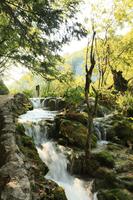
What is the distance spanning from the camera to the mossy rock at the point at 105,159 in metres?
10.3

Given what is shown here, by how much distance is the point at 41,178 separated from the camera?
7000 millimetres

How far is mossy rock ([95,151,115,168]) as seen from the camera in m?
10.3

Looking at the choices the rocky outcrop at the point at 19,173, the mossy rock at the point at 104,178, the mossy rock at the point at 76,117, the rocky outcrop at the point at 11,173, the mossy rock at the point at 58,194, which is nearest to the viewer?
the rocky outcrop at the point at 11,173

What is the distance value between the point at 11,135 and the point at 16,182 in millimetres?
2419

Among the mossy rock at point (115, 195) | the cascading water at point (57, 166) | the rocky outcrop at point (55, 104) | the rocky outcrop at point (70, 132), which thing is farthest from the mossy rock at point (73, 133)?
the rocky outcrop at point (55, 104)

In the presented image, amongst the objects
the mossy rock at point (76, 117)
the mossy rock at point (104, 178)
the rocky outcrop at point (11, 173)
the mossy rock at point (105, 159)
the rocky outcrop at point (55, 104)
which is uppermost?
the rocky outcrop at point (55, 104)

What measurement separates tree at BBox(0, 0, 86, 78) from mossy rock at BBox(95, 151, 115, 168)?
167 inches

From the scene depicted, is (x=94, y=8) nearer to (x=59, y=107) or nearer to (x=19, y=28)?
(x=19, y=28)

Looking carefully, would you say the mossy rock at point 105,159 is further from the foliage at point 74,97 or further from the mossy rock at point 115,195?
the foliage at point 74,97

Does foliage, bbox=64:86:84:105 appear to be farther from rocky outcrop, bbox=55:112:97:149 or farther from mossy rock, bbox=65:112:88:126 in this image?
rocky outcrop, bbox=55:112:97:149

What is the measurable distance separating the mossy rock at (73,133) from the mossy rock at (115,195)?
10.8ft

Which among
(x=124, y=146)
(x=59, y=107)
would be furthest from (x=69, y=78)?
(x=59, y=107)

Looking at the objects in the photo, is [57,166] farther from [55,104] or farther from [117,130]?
[55,104]

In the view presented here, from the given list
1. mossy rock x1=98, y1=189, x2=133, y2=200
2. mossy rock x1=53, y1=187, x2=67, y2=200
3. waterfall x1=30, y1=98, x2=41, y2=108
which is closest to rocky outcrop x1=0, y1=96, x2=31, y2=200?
mossy rock x1=53, y1=187, x2=67, y2=200
